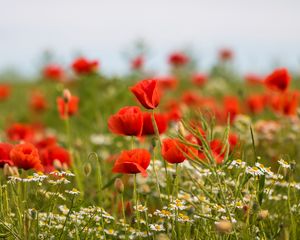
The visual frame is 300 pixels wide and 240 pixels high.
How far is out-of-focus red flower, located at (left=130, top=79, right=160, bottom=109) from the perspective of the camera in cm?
230

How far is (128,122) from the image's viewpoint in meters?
2.37

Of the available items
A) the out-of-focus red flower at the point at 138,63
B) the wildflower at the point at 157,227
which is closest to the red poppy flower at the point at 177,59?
the out-of-focus red flower at the point at 138,63

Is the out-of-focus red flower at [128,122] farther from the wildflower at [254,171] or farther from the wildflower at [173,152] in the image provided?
the wildflower at [254,171]

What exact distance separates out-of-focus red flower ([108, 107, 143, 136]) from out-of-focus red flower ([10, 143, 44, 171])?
347mm

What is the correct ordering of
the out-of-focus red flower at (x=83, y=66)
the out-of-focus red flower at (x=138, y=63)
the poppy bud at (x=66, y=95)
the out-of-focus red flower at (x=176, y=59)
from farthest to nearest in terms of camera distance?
1. the out-of-focus red flower at (x=176, y=59)
2. the out-of-focus red flower at (x=138, y=63)
3. the out-of-focus red flower at (x=83, y=66)
4. the poppy bud at (x=66, y=95)

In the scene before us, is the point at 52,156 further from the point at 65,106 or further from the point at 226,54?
the point at 226,54

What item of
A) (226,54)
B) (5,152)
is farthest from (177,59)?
(5,152)

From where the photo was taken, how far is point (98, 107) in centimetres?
574

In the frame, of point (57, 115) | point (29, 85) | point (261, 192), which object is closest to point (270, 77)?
point (261, 192)

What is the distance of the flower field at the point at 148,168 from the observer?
7.31ft

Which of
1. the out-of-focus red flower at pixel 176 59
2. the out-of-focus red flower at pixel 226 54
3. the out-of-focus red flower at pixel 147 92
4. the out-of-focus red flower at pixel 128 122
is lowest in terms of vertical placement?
the out-of-focus red flower at pixel 226 54

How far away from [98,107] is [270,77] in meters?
2.40

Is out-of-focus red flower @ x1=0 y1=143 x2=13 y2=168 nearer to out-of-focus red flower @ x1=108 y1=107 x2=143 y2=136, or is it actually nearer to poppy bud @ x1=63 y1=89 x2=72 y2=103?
out-of-focus red flower @ x1=108 y1=107 x2=143 y2=136

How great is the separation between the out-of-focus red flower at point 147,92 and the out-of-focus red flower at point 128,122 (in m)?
0.08
